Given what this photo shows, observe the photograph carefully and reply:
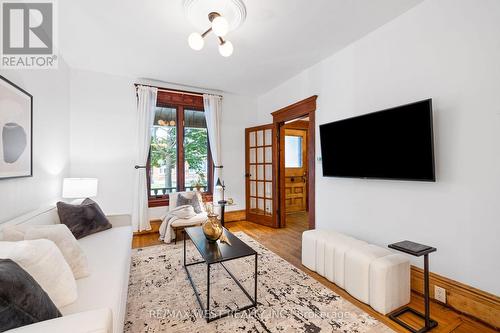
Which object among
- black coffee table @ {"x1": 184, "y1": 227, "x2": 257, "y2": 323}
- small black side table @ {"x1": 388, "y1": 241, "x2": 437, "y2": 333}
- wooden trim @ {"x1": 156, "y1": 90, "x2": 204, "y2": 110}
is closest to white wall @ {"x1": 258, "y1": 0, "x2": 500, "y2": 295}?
small black side table @ {"x1": 388, "y1": 241, "x2": 437, "y2": 333}

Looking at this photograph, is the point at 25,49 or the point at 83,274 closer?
the point at 83,274

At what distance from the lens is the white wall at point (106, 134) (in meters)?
3.54

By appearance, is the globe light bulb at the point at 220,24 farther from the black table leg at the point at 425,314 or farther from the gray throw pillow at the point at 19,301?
the black table leg at the point at 425,314

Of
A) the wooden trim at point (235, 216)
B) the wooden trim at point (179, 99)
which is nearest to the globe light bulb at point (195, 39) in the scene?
the wooden trim at point (179, 99)

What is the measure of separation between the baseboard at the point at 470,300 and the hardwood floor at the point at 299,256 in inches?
2.1

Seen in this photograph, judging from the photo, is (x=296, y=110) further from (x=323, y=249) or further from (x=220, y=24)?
(x=323, y=249)

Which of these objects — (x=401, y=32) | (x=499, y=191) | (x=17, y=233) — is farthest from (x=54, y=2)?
(x=499, y=191)

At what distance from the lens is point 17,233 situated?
1.47 metres

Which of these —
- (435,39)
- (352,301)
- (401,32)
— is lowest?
(352,301)

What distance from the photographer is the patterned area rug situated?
5.55 ft

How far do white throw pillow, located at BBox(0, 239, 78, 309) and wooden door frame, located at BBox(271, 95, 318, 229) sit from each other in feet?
9.75

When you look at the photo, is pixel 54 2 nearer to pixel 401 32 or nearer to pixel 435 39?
pixel 401 32

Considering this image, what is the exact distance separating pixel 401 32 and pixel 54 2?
340 cm

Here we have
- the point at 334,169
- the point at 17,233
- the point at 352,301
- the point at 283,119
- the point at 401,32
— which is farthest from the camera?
the point at 283,119
